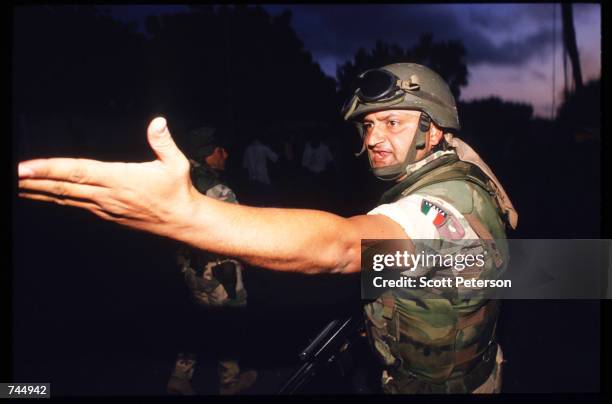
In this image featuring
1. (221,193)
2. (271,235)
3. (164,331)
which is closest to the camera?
Answer: (271,235)

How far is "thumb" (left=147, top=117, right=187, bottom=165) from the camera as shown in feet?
3.54

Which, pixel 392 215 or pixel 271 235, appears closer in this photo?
pixel 271 235

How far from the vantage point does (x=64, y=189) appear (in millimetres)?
1106

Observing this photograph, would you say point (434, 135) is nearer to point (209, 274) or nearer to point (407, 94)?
point (407, 94)

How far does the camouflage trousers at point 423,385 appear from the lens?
191 cm

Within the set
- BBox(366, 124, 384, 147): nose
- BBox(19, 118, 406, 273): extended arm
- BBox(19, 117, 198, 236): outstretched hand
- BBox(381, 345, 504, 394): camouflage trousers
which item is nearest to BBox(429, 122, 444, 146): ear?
BBox(366, 124, 384, 147): nose

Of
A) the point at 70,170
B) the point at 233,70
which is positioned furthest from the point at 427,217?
the point at 233,70

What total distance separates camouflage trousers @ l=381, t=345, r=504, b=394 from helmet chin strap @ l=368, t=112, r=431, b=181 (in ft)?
3.05

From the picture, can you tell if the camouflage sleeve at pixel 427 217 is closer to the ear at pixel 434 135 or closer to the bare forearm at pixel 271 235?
the bare forearm at pixel 271 235

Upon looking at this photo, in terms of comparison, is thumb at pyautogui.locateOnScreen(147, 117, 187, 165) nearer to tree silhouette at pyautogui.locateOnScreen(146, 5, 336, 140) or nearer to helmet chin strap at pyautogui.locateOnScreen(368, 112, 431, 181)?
helmet chin strap at pyautogui.locateOnScreen(368, 112, 431, 181)

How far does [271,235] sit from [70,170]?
0.55 m

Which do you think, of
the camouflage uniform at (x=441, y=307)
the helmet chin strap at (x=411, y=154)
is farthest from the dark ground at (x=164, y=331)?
the helmet chin strap at (x=411, y=154)

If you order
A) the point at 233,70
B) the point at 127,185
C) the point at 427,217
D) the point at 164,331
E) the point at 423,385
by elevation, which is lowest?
the point at 164,331

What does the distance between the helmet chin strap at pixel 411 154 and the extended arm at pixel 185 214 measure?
2.00ft
